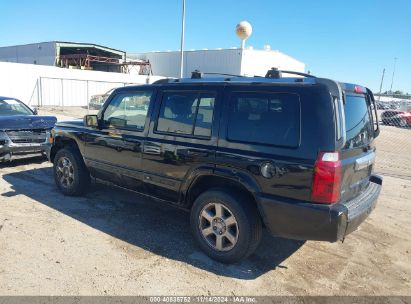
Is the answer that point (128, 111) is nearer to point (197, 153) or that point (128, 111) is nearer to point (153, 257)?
point (197, 153)

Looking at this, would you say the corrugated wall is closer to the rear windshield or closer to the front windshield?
the front windshield

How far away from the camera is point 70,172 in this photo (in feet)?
17.4

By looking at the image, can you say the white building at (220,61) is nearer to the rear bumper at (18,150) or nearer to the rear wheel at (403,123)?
the rear wheel at (403,123)

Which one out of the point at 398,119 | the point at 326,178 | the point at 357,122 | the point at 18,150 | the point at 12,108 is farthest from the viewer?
the point at 398,119

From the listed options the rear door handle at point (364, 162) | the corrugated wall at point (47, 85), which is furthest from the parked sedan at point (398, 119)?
the rear door handle at point (364, 162)

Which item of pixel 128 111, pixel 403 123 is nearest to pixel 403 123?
pixel 403 123

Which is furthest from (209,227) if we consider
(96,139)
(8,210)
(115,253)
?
(8,210)

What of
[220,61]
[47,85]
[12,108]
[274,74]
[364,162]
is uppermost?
[220,61]

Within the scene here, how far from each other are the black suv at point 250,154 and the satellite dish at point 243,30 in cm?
3255

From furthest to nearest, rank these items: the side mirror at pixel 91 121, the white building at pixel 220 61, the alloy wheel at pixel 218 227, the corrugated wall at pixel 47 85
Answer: the white building at pixel 220 61 → the corrugated wall at pixel 47 85 → the side mirror at pixel 91 121 → the alloy wheel at pixel 218 227

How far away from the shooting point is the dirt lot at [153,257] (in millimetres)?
3129

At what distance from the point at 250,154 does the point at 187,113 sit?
0.96m

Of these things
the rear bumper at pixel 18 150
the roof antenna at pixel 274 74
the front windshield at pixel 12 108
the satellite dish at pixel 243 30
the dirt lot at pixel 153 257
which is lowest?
the dirt lot at pixel 153 257

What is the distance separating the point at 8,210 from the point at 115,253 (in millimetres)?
2087
